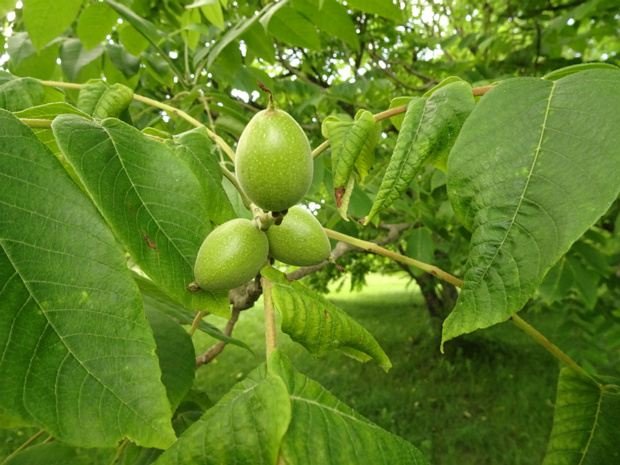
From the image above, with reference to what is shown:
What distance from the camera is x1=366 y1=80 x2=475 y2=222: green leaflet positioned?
946mm

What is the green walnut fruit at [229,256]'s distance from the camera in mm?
1008

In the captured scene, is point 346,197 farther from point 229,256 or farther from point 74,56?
point 74,56

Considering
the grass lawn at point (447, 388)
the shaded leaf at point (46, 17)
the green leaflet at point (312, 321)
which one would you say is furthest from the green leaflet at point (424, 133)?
the grass lawn at point (447, 388)

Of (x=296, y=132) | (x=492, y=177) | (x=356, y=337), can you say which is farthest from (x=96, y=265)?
(x=492, y=177)

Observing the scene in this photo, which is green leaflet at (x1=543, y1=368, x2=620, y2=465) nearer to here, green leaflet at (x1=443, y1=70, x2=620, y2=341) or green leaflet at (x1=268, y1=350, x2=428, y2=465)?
green leaflet at (x1=268, y1=350, x2=428, y2=465)

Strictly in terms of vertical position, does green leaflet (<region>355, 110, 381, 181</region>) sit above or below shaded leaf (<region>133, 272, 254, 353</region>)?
above

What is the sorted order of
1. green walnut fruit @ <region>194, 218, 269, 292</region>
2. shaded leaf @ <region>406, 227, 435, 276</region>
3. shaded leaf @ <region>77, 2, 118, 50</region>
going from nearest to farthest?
1. green walnut fruit @ <region>194, 218, 269, 292</region>
2. shaded leaf @ <region>77, 2, 118, 50</region>
3. shaded leaf @ <region>406, 227, 435, 276</region>

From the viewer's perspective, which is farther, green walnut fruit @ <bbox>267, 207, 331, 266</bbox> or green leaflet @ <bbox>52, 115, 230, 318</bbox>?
green walnut fruit @ <bbox>267, 207, 331, 266</bbox>

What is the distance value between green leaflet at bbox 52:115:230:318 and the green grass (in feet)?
13.5

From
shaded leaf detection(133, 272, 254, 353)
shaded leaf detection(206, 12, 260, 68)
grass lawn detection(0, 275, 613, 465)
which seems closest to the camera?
shaded leaf detection(133, 272, 254, 353)

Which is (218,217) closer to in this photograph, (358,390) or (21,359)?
(21,359)

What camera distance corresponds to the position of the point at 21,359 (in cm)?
72

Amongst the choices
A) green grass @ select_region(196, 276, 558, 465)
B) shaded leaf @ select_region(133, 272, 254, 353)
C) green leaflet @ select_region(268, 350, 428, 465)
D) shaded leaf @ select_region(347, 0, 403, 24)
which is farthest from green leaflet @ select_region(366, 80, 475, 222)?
green grass @ select_region(196, 276, 558, 465)

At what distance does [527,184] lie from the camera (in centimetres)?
81
